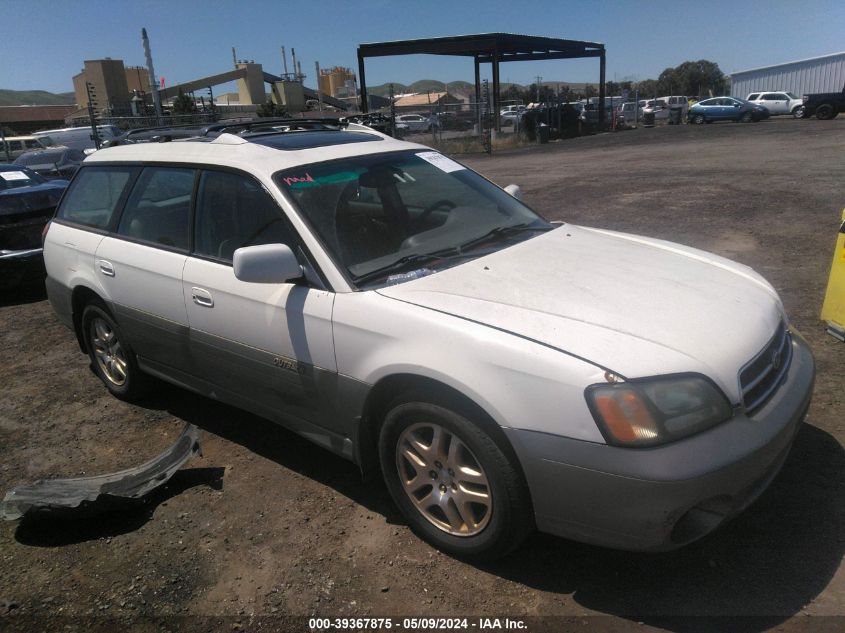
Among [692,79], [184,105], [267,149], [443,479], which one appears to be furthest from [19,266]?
[692,79]

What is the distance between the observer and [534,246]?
3.39 m

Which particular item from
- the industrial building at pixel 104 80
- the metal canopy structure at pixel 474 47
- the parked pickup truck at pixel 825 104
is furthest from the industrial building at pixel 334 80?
the parked pickup truck at pixel 825 104

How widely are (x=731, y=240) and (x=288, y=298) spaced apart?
620 centimetres

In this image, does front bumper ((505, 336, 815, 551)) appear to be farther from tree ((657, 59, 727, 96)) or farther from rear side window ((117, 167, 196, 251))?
tree ((657, 59, 727, 96))

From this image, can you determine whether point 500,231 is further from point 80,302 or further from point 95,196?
point 80,302

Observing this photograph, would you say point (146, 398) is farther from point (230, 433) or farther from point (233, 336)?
point (233, 336)

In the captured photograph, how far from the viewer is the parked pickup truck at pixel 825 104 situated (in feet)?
101

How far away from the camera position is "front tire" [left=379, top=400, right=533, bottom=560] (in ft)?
8.05

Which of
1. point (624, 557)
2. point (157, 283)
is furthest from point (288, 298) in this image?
point (624, 557)

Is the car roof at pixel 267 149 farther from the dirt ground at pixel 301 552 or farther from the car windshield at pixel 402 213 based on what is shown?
the dirt ground at pixel 301 552

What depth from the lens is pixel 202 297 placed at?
349 cm

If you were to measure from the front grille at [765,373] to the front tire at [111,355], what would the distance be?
3.59m

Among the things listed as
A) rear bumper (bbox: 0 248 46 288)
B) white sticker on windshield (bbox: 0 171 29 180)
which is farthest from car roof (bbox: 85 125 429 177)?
white sticker on windshield (bbox: 0 171 29 180)

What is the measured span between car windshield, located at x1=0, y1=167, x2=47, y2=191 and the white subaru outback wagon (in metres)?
5.06
